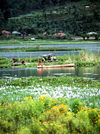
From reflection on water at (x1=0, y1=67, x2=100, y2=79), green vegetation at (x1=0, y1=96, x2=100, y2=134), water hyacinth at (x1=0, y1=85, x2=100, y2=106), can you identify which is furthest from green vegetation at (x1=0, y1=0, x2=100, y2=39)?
green vegetation at (x1=0, y1=96, x2=100, y2=134)

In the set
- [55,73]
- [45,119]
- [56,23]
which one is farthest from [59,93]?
[56,23]

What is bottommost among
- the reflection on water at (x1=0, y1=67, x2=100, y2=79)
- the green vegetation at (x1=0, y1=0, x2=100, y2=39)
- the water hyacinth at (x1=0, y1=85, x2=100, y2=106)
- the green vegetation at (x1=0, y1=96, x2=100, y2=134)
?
the green vegetation at (x1=0, y1=0, x2=100, y2=39)

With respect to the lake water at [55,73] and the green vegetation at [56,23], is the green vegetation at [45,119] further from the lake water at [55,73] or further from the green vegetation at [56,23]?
the green vegetation at [56,23]

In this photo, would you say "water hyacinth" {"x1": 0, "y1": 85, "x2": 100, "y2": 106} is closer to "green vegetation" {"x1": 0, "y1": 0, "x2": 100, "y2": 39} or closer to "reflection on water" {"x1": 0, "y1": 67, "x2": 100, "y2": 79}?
"reflection on water" {"x1": 0, "y1": 67, "x2": 100, "y2": 79}

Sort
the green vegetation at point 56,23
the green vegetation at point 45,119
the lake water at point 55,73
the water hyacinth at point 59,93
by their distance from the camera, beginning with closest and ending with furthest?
the green vegetation at point 45,119 → the water hyacinth at point 59,93 → the lake water at point 55,73 → the green vegetation at point 56,23

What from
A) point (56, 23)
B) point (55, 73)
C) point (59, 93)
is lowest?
point (56, 23)

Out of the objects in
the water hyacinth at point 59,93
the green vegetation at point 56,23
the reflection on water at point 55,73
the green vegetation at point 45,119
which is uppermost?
the green vegetation at point 45,119

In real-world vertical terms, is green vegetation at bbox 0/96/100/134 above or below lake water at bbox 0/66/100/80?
above

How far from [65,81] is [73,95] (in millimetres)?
6964

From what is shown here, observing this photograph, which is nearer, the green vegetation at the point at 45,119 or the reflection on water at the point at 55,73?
the green vegetation at the point at 45,119

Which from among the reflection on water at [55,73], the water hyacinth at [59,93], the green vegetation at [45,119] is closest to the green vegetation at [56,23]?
the reflection on water at [55,73]

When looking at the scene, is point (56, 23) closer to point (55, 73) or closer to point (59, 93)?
point (55, 73)

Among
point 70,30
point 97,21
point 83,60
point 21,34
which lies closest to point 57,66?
point 83,60

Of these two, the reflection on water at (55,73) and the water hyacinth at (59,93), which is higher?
the water hyacinth at (59,93)
